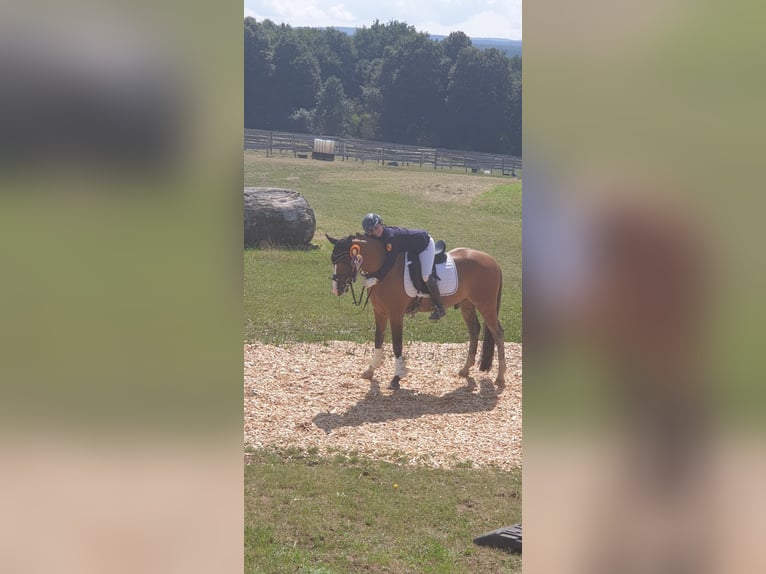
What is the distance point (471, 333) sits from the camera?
34.3ft

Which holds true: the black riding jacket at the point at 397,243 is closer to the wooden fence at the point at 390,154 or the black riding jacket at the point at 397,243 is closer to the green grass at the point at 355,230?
the green grass at the point at 355,230

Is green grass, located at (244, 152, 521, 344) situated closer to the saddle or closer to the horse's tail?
the horse's tail

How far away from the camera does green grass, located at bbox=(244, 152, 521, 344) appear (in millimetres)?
13602

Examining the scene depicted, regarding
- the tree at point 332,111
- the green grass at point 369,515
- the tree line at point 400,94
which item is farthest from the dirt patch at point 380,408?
the tree at point 332,111

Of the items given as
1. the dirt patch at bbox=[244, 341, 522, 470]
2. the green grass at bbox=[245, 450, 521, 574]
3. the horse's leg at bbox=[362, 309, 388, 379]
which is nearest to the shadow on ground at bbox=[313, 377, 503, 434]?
the dirt patch at bbox=[244, 341, 522, 470]

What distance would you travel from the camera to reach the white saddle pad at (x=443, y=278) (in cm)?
974

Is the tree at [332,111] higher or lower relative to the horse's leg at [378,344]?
higher

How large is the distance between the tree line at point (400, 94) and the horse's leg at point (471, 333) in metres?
38.3

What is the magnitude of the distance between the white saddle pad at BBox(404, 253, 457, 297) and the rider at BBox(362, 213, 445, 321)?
3.4 inches

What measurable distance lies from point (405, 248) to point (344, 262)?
81 cm
